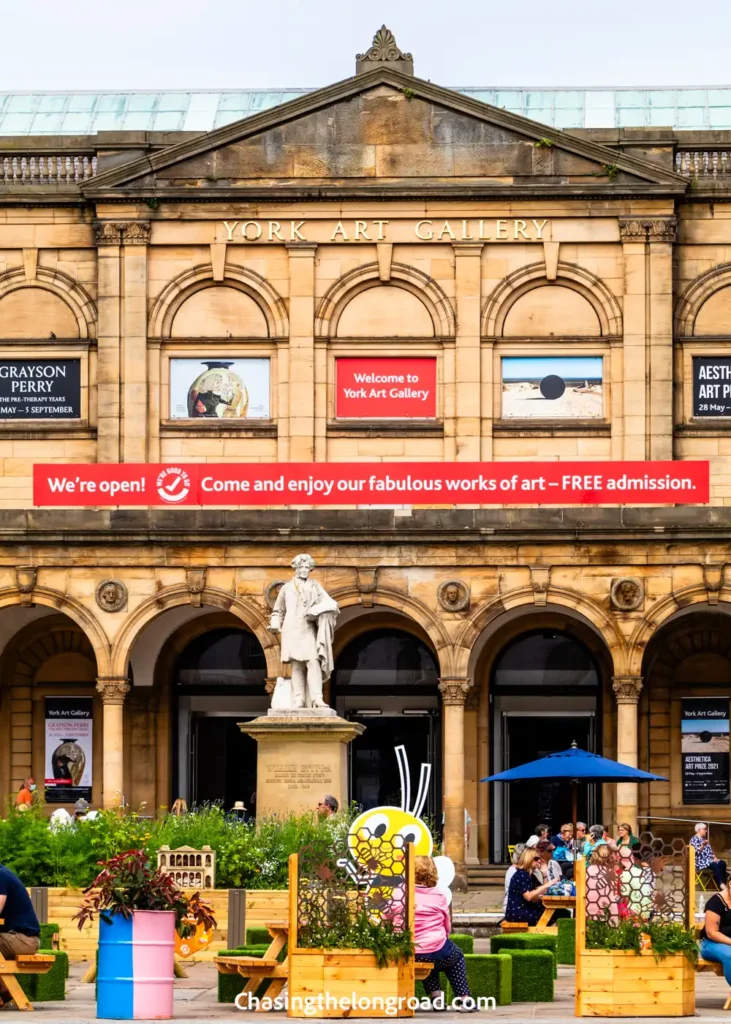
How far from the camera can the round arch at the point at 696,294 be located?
177ft

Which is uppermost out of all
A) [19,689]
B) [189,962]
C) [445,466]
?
[445,466]

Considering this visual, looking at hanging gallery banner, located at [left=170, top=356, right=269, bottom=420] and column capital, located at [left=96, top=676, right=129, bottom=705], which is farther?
hanging gallery banner, located at [left=170, top=356, right=269, bottom=420]

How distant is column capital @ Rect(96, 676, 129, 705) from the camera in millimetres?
49469

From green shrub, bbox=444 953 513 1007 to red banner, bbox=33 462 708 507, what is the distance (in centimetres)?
2417

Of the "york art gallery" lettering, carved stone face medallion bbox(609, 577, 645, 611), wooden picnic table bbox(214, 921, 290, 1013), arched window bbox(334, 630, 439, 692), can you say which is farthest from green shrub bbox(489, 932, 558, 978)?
the "york art gallery" lettering

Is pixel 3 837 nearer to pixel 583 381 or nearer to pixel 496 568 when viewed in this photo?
pixel 496 568

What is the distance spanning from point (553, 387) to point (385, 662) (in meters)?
6.88

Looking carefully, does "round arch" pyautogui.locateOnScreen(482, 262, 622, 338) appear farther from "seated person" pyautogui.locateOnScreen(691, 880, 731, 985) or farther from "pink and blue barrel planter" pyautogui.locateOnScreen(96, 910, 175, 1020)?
"pink and blue barrel planter" pyautogui.locateOnScreen(96, 910, 175, 1020)

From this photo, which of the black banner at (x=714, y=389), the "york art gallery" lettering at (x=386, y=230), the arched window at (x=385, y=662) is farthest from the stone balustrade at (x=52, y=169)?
the black banner at (x=714, y=389)

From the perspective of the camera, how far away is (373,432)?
176 ft

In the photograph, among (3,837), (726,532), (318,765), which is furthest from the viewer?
(726,532)

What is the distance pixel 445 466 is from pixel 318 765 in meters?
12.9

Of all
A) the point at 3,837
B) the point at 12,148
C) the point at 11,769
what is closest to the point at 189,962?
the point at 3,837

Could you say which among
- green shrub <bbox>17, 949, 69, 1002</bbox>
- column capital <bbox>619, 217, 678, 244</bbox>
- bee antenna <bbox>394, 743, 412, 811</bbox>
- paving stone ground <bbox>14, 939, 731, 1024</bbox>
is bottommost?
paving stone ground <bbox>14, 939, 731, 1024</bbox>
